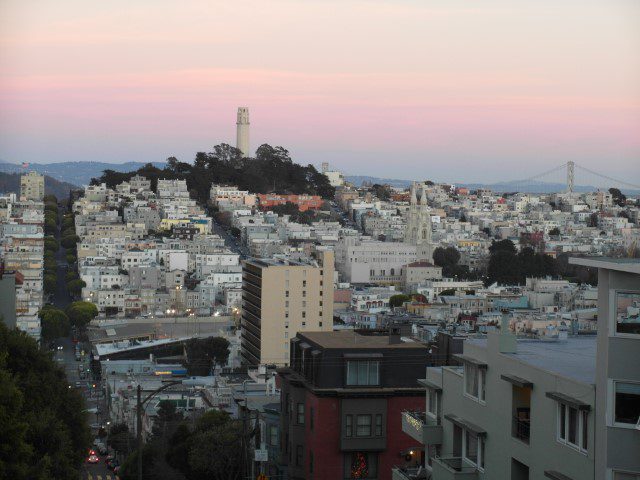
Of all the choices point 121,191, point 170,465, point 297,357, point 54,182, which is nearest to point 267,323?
point 170,465

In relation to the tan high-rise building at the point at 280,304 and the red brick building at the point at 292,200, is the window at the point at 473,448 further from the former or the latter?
the red brick building at the point at 292,200

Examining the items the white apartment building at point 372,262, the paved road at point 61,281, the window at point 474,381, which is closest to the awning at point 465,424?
the window at point 474,381

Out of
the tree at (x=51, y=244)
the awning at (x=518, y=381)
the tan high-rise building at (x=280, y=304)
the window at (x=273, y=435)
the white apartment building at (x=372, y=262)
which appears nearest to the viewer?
the awning at (x=518, y=381)

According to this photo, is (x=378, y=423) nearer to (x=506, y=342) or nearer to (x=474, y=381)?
(x=474, y=381)

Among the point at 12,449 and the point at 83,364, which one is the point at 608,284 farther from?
the point at 83,364

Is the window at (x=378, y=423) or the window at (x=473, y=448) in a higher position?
the window at (x=473, y=448)

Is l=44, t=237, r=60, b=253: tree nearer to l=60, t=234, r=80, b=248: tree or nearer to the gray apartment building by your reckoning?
l=60, t=234, r=80, b=248: tree

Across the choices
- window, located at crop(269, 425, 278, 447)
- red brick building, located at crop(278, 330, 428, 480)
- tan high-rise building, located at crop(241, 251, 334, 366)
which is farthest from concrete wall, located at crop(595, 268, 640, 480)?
tan high-rise building, located at crop(241, 251, 334, 366)

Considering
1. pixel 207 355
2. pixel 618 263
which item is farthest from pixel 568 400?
pixel 207 355
